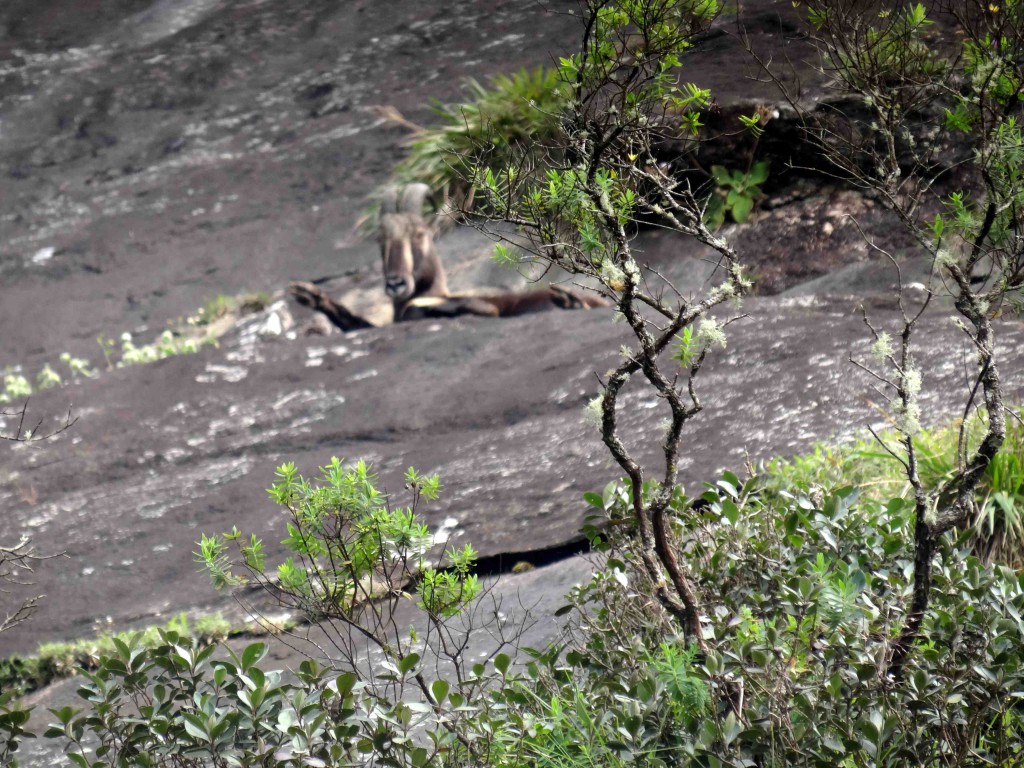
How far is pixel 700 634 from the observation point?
2.90 metres

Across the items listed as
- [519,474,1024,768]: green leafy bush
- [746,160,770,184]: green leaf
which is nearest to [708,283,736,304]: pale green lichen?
[519,474,1024,768]: green leafy bush

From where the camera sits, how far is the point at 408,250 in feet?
38.2

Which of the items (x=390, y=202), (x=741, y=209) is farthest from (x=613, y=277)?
(x=390, y=202)

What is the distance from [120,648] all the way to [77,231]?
→ 13826 mm

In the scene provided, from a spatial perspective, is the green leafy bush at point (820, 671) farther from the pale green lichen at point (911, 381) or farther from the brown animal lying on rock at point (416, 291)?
the brown animal lying on rock at point (416, 291)

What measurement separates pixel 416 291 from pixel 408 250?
44cm

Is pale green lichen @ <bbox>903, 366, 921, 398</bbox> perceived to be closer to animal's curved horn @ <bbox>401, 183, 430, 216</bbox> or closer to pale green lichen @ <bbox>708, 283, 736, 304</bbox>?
pale green lichen @ <bbox>708, 283, 736, 304</bbox>

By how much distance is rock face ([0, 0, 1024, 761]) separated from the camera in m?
6.64

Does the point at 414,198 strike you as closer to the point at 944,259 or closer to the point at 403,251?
the point at 403,251

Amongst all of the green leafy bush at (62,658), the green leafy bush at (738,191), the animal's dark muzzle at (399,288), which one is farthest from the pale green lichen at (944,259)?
the animal's dark muzzle at (399,288)

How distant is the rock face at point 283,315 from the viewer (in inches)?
261

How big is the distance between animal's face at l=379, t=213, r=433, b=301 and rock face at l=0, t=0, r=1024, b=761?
3.80ft

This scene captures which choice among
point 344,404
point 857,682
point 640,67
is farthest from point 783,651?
point 344,404

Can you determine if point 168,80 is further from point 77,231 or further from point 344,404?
point 344,404
